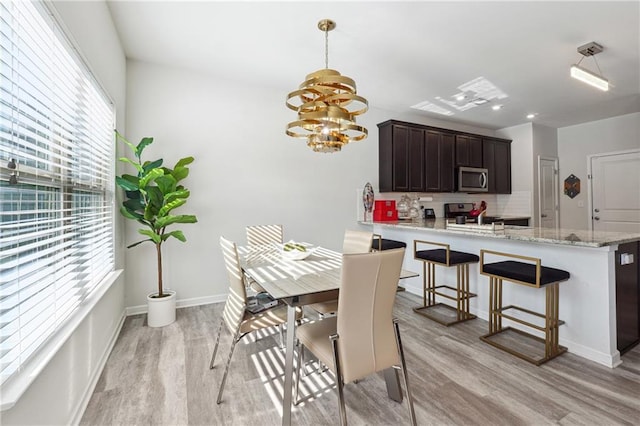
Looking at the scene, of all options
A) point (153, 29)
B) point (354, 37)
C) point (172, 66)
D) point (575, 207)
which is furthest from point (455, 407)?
point (575, 207)

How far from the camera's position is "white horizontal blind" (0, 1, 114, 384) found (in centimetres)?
117

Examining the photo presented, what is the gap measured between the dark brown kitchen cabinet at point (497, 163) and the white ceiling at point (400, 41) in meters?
1.50

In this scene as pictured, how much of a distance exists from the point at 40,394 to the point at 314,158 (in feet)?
11.7

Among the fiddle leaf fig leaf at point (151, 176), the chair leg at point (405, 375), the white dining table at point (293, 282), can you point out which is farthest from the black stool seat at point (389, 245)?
the fiddle leaf fig leaf at point (151, 176)

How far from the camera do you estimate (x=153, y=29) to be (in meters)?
2.73

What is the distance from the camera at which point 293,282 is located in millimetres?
1793

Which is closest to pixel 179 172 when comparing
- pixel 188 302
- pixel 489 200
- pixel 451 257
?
pixel 188 302

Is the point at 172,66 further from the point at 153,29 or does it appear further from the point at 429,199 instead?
the point at 429,199

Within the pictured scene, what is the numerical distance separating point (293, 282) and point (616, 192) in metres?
6.42

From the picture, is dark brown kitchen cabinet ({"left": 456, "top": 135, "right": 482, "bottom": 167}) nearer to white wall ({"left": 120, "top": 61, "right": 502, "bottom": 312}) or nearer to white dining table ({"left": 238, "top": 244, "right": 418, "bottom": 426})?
white wall ({"left": 120, "top": 61, "right": 502, "bottom": 312})

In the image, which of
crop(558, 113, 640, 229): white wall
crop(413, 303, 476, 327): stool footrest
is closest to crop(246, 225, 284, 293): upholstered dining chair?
crop(413, 303, 476, 327): stool footrest

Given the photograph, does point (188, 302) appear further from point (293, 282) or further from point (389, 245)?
point (389, 245)

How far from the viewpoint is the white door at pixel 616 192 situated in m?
5.01

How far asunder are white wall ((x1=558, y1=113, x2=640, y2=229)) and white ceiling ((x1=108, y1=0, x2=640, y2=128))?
1.29 meters
